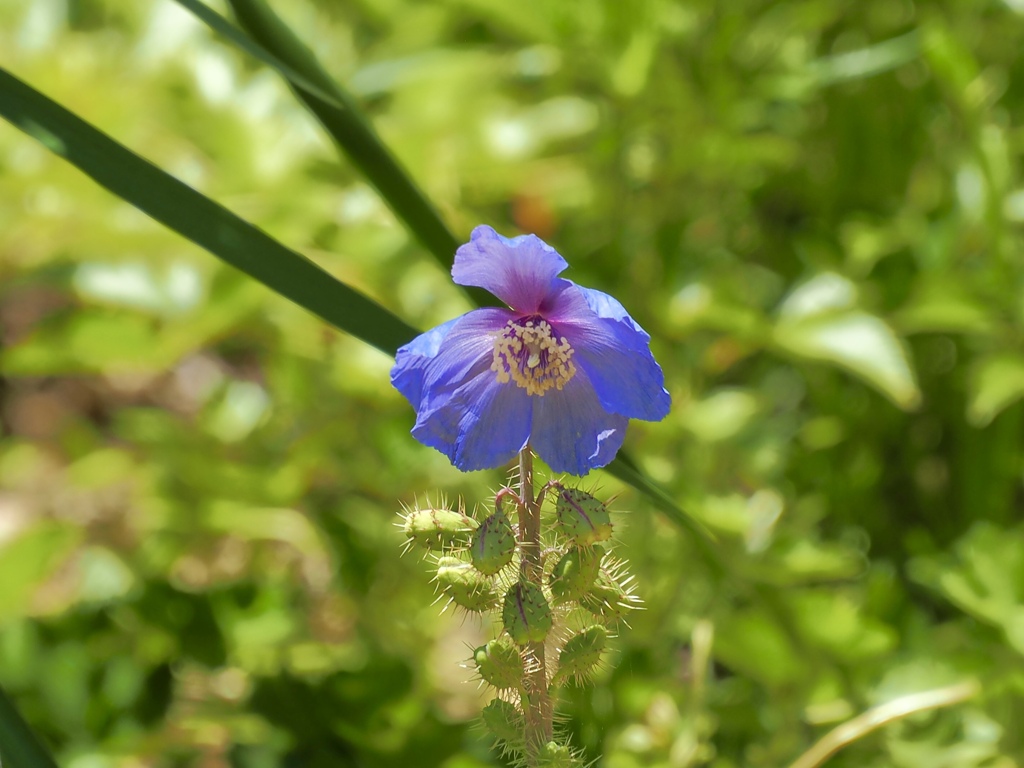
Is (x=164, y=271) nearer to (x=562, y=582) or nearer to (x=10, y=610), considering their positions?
A: (x=10, y=610)

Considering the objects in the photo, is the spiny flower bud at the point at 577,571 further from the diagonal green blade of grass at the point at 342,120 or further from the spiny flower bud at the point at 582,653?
the diagonal green blade of grass at the point at 342,120

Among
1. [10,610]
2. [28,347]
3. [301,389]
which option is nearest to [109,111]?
[28,347]

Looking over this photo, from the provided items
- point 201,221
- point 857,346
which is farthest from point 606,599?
point 857,346

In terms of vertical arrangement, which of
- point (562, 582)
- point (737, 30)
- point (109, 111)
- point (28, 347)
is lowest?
point (562, 582)

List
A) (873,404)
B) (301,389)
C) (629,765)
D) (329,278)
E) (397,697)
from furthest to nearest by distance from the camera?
(873,404) < (301,389) < (397,697) < (629,765) < (329,278)

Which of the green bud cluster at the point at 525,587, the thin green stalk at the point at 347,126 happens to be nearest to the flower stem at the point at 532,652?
the green bud cluster at the point at 525,587

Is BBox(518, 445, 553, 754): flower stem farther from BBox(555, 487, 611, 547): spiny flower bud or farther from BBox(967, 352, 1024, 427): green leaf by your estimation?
BBox(967, 352, 1024, 427): green leaf

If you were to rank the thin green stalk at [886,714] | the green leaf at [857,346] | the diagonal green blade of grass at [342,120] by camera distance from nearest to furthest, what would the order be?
the diagonal green blade of grass at [342,120], the thin green stalk at [886,714], the green leaf at [857,346]
